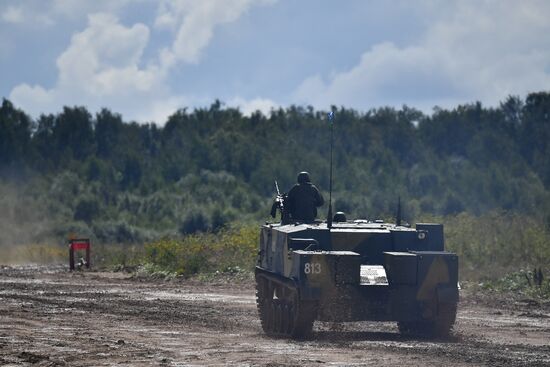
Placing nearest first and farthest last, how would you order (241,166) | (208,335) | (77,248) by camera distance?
(208,335), (77,248), (241,166)

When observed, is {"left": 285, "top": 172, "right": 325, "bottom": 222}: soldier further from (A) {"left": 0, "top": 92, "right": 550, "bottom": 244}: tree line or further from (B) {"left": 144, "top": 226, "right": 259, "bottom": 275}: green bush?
(A) {"left": 0, "top": 92, "right": 550, "bottom": 244}: tree line

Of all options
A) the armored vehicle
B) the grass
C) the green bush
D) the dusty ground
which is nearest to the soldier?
the armored vehicle

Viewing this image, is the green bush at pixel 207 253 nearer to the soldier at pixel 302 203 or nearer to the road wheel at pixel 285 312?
the soldier at pixel 302 203

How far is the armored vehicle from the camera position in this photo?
17422 millimetres

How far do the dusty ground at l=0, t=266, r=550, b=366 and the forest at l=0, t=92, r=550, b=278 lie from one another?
2418 centimetres

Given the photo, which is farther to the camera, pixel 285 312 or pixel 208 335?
pixel 285 312

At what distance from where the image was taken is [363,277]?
700 inches

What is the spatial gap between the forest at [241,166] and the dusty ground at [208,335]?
2418 cm

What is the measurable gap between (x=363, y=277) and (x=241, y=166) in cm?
5305

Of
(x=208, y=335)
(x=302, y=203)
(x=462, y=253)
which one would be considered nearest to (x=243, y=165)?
(x=462, y=253)

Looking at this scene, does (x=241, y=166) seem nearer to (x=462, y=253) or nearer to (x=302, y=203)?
A: (x=462, y=253)

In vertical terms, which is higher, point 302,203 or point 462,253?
point 302,203

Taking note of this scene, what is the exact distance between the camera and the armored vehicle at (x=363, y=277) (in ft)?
57.2

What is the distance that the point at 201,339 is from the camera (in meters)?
17.1
